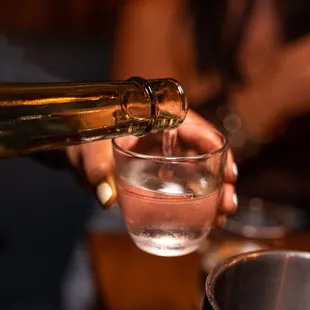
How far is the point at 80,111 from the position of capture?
1.46 ft

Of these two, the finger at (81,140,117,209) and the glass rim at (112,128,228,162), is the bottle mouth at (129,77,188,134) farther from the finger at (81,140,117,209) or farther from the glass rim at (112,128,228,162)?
the finger at (81,140,117,209)

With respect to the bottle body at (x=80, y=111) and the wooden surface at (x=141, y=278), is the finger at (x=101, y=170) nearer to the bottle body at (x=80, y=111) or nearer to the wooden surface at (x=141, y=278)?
the bottle body at (x=80, y=111)

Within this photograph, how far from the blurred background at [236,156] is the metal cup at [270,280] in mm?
436

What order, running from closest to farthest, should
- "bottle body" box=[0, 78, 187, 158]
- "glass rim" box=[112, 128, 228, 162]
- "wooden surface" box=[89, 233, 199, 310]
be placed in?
"bottle body" box=[0, 78, 187, 158] → "glass rim" box=[112, 128, 228, 162] → "wooden surface" box=[89, 233, 199, 310]

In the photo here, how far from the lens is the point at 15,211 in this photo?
1.60 m

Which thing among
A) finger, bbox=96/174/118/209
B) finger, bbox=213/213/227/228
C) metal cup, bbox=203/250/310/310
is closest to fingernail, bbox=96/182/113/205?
finger, bbox=96/174/118/209

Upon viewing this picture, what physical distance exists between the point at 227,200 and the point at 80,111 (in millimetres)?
311

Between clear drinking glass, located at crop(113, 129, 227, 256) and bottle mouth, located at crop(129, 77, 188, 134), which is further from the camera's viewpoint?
clear drinking glass, located at crop(113, 129, 227, 256)

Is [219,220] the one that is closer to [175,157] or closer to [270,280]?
[175,157]

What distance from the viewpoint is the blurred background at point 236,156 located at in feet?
3.39

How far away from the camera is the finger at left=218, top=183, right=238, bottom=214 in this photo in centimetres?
71

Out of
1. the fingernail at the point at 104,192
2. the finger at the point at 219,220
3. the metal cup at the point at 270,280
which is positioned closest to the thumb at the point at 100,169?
the fingernail at the point at 104,192

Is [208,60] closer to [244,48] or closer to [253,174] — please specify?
[244,48]

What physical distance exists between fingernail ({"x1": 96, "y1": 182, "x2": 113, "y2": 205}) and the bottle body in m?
0.19
